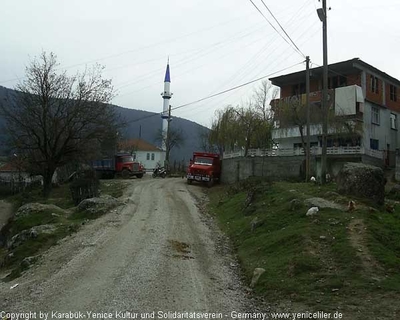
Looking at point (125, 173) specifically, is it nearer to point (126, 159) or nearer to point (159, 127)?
point (126, 159)

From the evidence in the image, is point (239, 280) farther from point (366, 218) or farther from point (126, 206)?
point (126, 206)

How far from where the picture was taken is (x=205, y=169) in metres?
36.6

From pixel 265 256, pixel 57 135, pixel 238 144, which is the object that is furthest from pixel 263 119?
pixel 265 256

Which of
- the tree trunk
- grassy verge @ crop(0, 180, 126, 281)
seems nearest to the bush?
grassy verge @ crop(0, 180, 126, 281)

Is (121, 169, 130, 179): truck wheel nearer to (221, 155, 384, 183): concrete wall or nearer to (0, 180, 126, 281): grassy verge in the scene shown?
(221, 155, 384, 183): concrete wall

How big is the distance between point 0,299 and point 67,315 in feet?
8.18

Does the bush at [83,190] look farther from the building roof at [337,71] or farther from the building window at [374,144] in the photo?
the building window at [374,144]

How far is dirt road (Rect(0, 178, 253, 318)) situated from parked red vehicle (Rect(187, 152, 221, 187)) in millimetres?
18505

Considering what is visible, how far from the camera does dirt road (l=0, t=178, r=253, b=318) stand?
7.98m

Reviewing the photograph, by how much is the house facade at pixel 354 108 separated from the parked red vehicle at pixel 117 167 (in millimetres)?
16333

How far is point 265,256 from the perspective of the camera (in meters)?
11.5

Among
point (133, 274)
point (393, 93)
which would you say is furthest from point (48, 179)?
point (393, 93)

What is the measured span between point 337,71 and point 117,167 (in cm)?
2633

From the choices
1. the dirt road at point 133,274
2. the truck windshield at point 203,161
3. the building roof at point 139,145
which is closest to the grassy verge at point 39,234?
the dirt road at point 133,274
